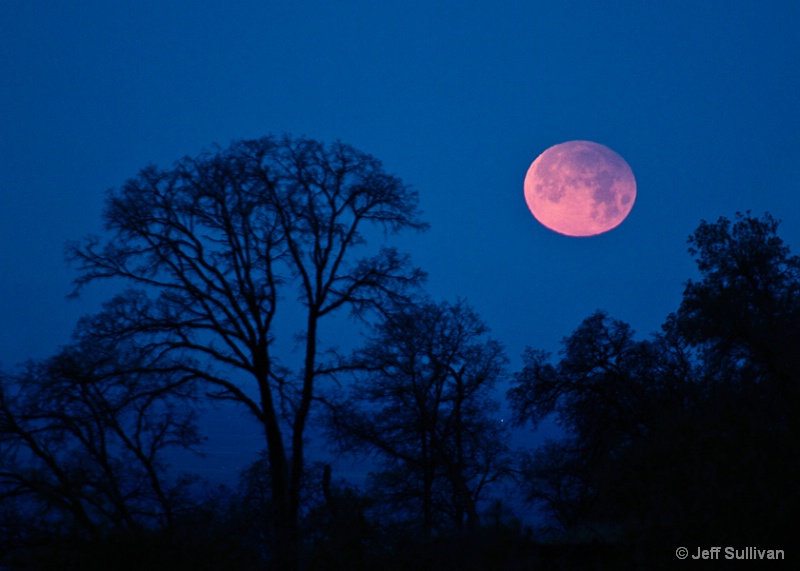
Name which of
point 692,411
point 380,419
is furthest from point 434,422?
point 692,411

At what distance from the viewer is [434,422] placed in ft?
77.2

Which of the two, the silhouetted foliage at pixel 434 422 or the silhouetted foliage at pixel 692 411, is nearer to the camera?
the silhouetted foliage at pixel 692 411

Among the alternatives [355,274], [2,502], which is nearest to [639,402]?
[355,274]

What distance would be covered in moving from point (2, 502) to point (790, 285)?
83.0ft

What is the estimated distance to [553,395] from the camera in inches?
884

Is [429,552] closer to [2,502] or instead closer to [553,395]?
[2,502]

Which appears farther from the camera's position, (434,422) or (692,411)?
(434,422)

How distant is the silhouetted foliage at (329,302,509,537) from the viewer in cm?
2241

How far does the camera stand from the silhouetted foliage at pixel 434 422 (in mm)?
22406

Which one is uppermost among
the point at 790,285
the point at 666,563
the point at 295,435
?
the point at 790,285

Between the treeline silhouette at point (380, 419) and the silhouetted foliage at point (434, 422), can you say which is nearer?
the treeline silhouette at point (380, 419)

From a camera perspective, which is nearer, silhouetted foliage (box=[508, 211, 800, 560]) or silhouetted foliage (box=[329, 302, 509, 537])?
silhouetted foliage (box=[508, 211, 800, 560])

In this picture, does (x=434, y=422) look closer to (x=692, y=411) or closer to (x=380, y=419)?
(x=380, y=419)

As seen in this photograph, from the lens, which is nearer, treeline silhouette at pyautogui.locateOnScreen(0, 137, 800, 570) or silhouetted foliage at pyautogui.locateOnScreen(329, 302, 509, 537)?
treeline silhouette at pyautogui.locateOnScreen(0, 137, 800, 570)
